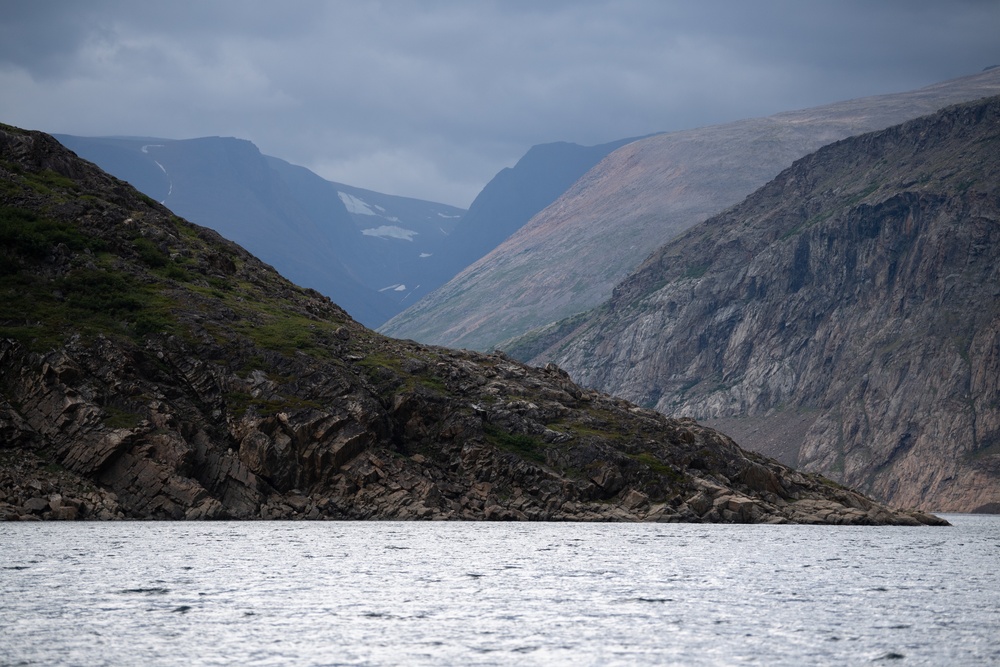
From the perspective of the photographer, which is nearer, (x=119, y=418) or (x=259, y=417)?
(x=119, y=418)

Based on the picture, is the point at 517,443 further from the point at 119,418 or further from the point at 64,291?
the point at 64,291

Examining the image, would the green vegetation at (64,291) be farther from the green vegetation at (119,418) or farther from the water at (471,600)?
the water at (471,600)

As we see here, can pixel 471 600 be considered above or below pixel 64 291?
below

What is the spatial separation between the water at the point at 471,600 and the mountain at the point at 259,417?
54.0 ft

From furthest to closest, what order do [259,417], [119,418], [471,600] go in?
1. [259,417]
2. [119,418]
3. [471,600]

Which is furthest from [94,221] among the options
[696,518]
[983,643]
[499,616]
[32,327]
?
[983,643]

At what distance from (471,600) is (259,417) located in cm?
7430

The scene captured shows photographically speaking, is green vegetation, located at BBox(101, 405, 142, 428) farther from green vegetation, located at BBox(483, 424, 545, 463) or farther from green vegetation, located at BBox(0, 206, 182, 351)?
green vegetation, located at BBox(483, 424, 545, 463)

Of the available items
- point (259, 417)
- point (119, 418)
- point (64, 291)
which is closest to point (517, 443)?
point (259, 417)

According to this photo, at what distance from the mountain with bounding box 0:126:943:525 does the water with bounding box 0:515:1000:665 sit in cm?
1645

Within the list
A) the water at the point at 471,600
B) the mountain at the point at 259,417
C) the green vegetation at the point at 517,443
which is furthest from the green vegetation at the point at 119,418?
the green vegetation at the point at 517,443

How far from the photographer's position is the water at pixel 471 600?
4478 cm

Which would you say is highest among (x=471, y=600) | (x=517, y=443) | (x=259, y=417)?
(x=259, y=417)

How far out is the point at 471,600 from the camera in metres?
60.8
